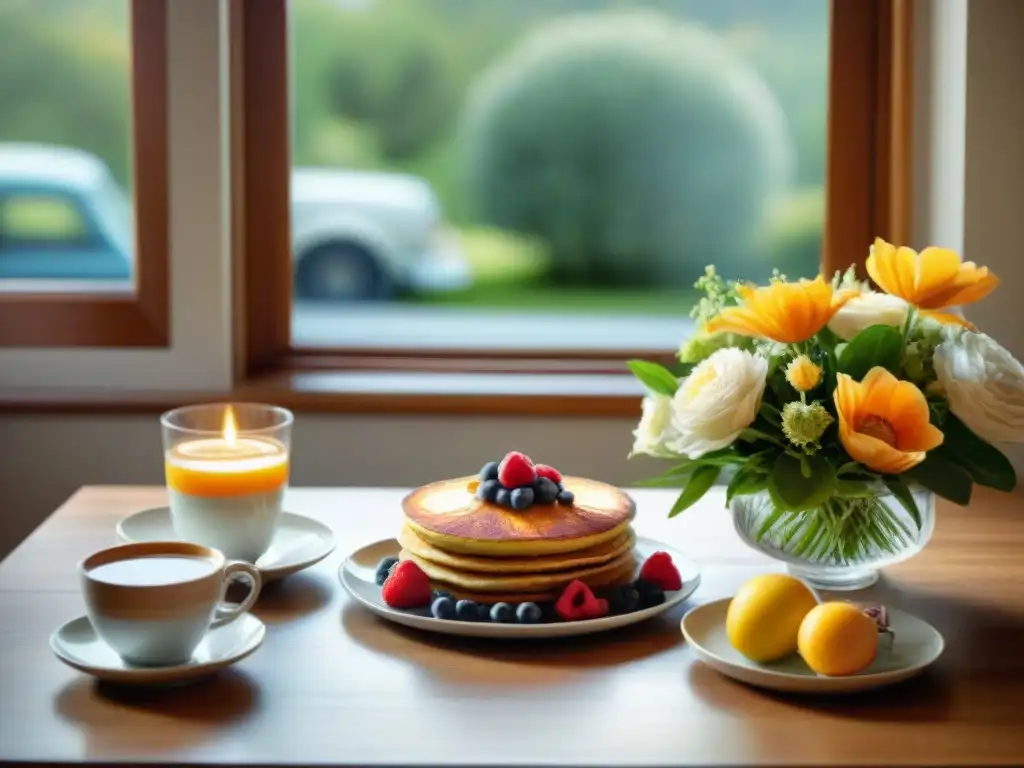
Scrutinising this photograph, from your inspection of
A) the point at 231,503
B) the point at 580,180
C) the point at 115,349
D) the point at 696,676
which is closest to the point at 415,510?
the point at 231,503

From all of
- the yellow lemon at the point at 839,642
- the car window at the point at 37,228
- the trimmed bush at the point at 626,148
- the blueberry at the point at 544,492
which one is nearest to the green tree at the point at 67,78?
the car window at the point at 37,228

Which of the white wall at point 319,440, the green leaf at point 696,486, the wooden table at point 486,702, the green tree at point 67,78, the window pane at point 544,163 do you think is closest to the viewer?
the wooden table at point 486,702

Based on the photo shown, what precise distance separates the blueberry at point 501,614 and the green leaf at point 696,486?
0.63 ft

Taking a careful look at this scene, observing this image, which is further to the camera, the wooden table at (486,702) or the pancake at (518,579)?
the pancake at (518,579)

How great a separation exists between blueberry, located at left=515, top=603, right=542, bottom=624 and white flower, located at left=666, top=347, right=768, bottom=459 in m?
0.20

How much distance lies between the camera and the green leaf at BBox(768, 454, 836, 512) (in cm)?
129

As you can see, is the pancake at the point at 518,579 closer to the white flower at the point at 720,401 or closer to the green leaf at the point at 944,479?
the white flower at the point at 720,401

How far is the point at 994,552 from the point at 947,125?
94cm

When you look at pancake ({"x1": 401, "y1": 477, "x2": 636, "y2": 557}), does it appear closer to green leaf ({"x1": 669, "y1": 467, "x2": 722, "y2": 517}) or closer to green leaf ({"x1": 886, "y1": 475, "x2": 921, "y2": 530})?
green leaf ({"x1": 669, "y1": 467, "x2": 722, "y2": 517})

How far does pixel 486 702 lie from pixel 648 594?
257mm

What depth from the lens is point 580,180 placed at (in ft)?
8.84

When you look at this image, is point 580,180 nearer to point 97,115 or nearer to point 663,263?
point 663,263

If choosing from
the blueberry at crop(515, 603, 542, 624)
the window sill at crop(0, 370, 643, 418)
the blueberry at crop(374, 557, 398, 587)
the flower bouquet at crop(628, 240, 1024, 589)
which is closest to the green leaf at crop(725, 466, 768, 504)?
the flower bouquet at crop(628, 240, 1024, 589)

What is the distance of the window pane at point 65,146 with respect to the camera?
254 cm
